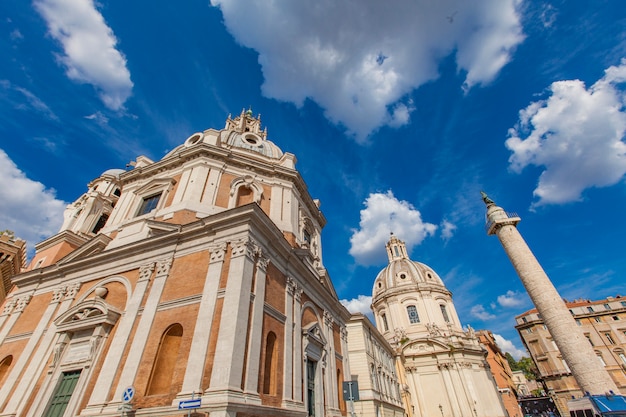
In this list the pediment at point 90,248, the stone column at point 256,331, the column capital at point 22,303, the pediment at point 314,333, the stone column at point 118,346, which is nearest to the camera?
the stone column at point 256,331

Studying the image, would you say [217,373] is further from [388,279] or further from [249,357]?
[388,279]

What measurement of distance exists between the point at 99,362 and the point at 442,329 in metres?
46.1

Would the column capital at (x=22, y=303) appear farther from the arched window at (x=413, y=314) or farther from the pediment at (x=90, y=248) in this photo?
the arched window at (x=413, y=314)

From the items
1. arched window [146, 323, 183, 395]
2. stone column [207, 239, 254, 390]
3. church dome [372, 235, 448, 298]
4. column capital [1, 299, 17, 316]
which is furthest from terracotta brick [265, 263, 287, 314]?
church dome [372, 235, 448, 298]

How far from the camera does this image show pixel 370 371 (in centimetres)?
2533

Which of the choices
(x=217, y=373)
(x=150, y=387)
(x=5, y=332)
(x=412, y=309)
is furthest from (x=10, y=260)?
(x=412, y=309)

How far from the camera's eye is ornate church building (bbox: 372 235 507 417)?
3750cm

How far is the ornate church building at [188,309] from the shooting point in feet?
33.0

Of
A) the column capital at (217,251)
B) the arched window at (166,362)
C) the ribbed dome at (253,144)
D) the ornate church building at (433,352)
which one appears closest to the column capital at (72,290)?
the arched window at (166,362)

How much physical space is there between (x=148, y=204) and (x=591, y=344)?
6549 centimetres

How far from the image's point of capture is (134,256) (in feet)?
47.0

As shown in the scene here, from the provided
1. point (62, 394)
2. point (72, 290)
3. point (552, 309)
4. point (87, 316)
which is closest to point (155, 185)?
point (72, 290)

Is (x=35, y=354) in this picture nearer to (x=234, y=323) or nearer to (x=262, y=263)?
(x=234, y=323)

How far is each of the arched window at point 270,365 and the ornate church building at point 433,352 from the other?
3135cm
